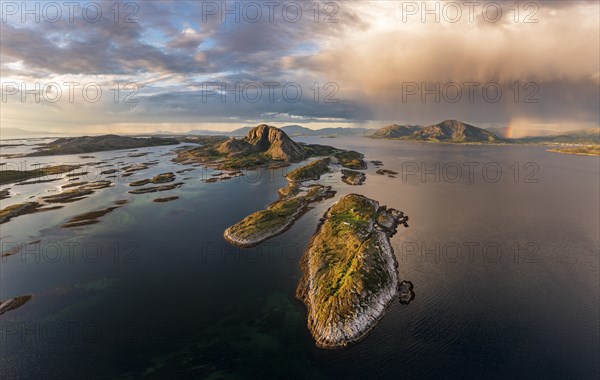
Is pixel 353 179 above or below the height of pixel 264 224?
above

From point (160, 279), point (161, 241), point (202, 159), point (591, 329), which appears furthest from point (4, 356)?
point (202, 159)

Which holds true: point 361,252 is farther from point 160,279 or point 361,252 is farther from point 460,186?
point 460,186

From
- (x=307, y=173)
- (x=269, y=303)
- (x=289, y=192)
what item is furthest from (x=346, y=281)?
(x=307, y=173)

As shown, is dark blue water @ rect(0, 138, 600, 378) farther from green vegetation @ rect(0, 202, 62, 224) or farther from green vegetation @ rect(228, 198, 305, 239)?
green vegetation @ rect(228, 198, 305, 239)

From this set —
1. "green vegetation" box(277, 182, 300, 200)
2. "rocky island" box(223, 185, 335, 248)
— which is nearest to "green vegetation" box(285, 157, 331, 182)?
"green vegetation" box(277, 182, 300, 200)

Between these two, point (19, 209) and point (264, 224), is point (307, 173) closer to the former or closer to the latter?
point (264, 224)

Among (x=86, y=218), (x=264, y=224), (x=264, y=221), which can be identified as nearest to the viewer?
(x=264, y=224)

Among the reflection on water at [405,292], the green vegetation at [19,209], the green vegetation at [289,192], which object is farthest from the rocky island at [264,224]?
the green vegetation at [19,209]
